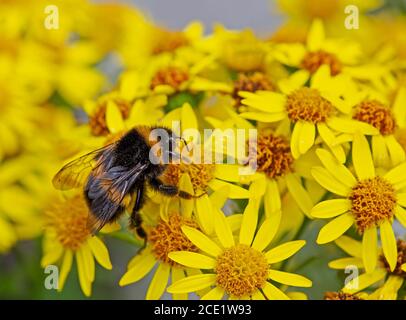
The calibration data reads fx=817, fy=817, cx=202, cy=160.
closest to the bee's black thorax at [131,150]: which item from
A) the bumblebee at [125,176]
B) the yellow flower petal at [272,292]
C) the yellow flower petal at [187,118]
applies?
the bumblebee at [125,176]

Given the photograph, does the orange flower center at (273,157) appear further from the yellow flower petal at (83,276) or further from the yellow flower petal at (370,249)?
the yellow flower petal at (83,276)

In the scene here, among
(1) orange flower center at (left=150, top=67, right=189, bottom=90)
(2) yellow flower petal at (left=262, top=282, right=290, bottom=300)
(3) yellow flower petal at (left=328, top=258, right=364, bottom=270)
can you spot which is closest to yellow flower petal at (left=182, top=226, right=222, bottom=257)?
(2) yellow flower petal at (left=262, top=282, right=290, bottom=300)

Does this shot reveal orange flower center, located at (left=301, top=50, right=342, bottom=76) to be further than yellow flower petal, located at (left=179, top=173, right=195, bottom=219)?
Yes

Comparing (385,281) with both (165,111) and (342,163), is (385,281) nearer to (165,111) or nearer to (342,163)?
(342,163)

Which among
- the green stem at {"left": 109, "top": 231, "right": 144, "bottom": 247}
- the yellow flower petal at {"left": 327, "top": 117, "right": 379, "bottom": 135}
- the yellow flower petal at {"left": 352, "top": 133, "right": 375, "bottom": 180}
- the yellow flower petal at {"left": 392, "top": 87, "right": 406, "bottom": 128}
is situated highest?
the yellow flower petal at {"left": 392, "top": 87, "right": 406, "bottom": 128}

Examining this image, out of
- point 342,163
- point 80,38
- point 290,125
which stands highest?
point 80,38

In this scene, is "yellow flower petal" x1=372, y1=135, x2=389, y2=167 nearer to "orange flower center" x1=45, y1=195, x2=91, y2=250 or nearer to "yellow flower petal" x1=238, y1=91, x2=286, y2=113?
"yellow flower petal" x1=238, y1=91, x2=286, y2=113
